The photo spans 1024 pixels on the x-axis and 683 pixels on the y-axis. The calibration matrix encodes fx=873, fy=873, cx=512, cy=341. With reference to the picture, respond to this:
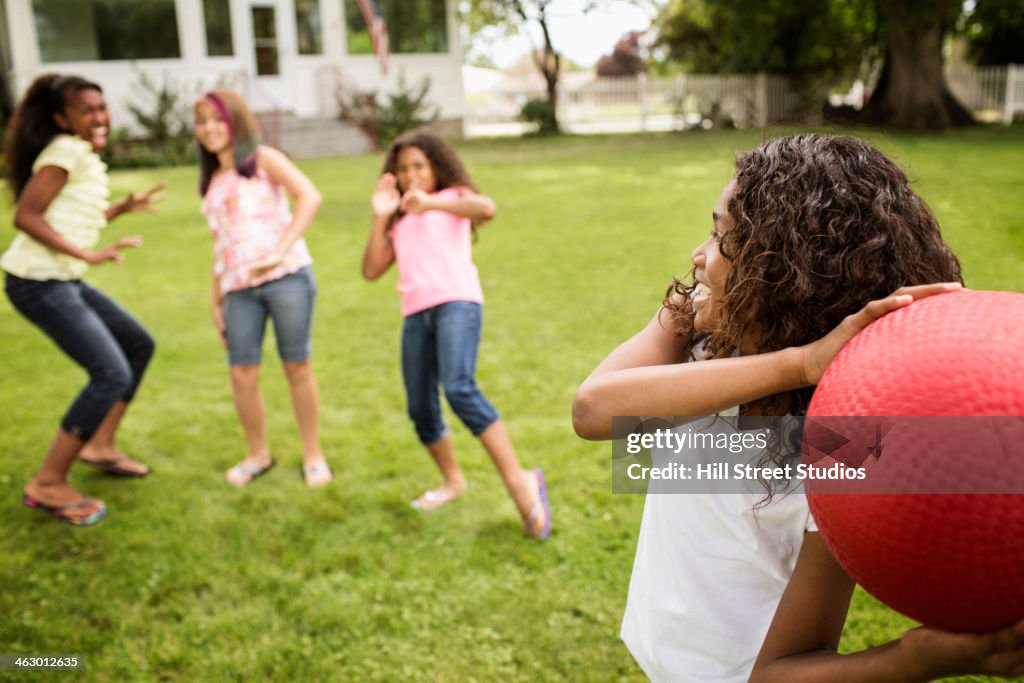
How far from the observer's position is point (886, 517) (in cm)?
100

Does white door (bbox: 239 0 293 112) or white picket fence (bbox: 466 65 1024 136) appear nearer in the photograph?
white door (bbox: 239 0 293 112)

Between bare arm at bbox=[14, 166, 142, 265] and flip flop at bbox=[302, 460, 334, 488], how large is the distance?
1417 millimetres

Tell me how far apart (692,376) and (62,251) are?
11.7ft

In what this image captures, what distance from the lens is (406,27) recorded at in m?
22.3

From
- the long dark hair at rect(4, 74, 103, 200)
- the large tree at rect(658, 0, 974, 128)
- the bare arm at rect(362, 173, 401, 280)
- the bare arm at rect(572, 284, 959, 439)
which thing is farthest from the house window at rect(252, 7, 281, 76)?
the bare arm at rect(572, 284, 959, 439)

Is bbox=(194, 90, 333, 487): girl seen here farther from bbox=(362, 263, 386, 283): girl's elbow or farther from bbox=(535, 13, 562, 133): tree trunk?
bbox=(535, 13, 562, 133): tree trunk

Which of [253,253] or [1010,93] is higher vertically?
[1010,93]

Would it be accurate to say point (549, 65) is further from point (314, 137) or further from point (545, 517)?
point (545, 517)

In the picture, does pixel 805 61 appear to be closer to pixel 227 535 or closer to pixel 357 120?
pixel 357 120

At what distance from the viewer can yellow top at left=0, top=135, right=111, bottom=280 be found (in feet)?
13.1

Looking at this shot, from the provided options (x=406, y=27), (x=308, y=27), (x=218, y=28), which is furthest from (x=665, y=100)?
(x=218, y=28)

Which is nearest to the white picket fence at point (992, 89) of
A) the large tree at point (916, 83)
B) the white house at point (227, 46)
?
the large tree at point (916, 83)

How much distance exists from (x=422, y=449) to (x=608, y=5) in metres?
24.6

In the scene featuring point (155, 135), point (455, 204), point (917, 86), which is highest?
point (917, 86)
